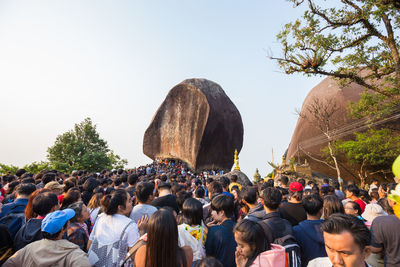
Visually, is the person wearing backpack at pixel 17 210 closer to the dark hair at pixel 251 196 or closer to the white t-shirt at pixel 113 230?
the white t-shirt at pixel 113 230

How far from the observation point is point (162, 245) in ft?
6.11

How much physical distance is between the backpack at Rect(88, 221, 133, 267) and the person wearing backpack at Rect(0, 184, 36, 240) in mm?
1135

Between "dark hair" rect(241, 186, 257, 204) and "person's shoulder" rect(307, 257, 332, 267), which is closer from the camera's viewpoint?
"person's shoulder" rect(307, 257, 332, 267)

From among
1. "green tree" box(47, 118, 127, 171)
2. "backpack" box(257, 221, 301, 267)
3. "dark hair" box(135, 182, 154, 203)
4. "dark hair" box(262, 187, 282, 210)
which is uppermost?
"green tree" box(47, 118, 127, 171)

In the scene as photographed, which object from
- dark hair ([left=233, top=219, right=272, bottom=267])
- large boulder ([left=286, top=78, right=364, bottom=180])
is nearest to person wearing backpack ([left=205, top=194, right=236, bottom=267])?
dark hair ([left=233, top=219, right=272, bottom=267])

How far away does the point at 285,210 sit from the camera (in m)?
3.44

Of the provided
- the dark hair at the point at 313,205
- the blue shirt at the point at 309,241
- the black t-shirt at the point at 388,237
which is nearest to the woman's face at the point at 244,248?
the blue shirt at the point at 309,241

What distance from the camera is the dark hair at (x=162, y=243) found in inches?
72.6

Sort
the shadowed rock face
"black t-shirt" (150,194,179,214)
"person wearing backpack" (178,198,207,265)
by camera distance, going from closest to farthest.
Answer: "person wearing backpack" (178,198,207,265) → "black t-shirt" (150,194,179,214) → the shadowed rock face

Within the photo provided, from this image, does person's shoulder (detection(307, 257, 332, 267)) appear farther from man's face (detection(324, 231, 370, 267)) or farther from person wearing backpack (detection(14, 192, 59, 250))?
person wearing backpack (detection(14, 192, 59, 250))

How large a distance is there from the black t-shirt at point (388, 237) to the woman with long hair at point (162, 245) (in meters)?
2.21

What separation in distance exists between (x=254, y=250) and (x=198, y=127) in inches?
860

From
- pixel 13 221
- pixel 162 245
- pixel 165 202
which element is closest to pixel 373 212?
pixel 165 202

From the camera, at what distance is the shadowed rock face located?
77.1 feet
